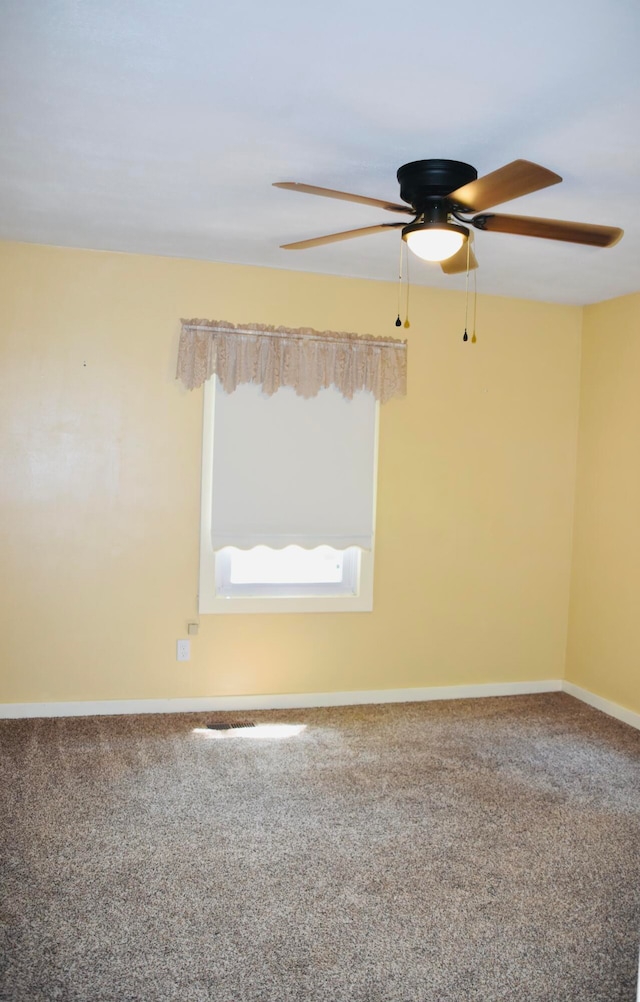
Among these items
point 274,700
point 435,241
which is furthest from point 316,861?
point 435,241

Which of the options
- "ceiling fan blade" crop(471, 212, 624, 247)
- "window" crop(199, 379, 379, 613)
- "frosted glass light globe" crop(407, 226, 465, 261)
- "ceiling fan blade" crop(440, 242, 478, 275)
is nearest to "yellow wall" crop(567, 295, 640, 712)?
"window" crop(199, 379, 379, 613)

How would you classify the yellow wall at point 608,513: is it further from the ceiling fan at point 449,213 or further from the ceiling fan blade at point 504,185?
the ceiling fan blade at point 504,185

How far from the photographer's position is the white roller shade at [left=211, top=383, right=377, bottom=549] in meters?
4.60

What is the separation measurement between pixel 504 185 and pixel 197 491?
278cm

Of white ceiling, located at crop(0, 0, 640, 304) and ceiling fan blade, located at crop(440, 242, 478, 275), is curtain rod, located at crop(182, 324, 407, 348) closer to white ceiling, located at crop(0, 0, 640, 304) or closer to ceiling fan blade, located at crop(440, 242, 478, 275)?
white ceiling, located at crop(0, 0, 640, 304)

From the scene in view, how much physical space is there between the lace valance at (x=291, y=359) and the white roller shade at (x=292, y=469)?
0.07 meters

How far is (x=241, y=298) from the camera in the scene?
462 centimetres

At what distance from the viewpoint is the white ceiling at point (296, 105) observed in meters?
1.97

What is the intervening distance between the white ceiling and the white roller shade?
3.91 feet

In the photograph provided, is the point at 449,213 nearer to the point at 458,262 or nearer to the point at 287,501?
the point at 458,262

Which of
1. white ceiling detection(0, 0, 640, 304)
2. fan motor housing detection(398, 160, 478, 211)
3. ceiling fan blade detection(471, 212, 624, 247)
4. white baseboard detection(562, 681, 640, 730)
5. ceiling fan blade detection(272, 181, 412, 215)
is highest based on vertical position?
white ceiling detection(0, 0, 640, 304)

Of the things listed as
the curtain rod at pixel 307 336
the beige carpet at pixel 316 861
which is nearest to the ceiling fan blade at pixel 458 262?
the curtain rod at pixel 307 336

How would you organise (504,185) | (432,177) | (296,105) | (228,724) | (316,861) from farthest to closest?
(228,724) → (316,861) → (432,177) → (296,105) → (504,185)

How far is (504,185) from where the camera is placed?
7.39ft
